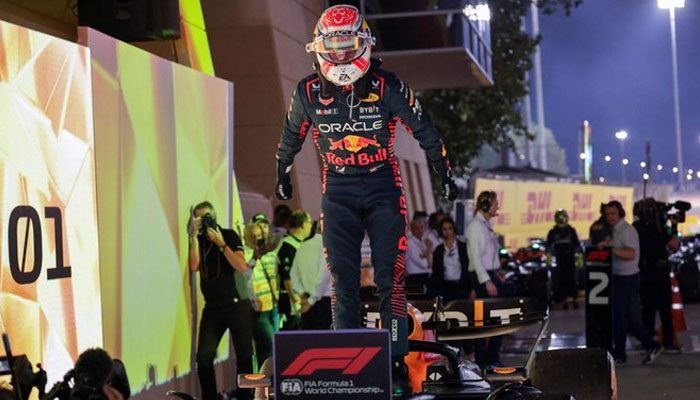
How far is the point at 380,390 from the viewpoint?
5.38m

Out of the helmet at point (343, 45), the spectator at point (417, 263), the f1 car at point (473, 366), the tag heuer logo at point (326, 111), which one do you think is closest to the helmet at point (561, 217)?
the spectator at point (417, 263)

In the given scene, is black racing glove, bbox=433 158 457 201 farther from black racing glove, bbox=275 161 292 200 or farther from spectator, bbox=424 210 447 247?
spectator, bbox=424 210 447 247

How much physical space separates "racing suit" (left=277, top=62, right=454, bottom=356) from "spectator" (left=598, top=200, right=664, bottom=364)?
8654 mm

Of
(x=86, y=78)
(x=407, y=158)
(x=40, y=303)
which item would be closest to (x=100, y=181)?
(x=86, y=78)

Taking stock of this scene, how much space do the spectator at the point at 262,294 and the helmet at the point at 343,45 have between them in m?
5.48

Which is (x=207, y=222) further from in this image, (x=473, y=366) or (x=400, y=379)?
(x=400, y=379)

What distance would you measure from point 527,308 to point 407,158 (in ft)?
72.3

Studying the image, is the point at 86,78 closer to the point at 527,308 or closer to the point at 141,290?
the point at 141,290

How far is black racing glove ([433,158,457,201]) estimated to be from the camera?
7.38 m

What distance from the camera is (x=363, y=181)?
A: 7227 mm

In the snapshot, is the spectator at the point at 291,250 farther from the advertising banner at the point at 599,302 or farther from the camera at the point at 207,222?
the advertising banner at the point at 599,302

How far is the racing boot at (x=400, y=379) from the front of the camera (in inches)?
254

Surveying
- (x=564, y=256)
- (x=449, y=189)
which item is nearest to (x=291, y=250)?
(x=449, y=189)

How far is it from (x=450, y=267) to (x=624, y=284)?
2.00m
